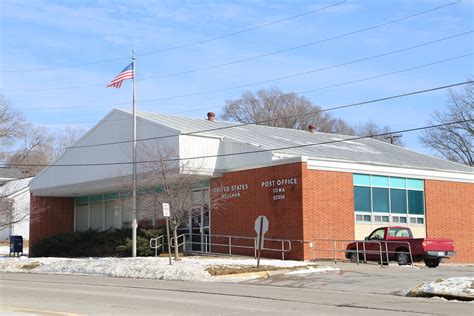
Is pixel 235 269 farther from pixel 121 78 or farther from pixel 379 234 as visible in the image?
pixel 121 78

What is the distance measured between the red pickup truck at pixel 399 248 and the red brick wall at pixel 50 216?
22.9 m

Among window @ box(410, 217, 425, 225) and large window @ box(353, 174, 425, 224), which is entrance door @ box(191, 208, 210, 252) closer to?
large window @ box(353, 174, 425, 224)

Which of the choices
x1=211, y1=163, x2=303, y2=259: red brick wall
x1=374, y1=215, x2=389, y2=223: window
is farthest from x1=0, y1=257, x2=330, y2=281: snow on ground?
x1=374, y1=215, x2=389, y2=223: window

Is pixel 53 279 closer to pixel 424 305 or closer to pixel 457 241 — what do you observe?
pixel 424 305

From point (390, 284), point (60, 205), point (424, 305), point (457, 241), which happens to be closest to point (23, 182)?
point (60, 205)

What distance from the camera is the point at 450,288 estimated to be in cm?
1730

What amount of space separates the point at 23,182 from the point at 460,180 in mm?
43794

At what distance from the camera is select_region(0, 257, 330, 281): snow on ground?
2372 centimetres

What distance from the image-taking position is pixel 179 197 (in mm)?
31188

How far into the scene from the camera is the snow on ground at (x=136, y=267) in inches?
934

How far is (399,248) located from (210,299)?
44.7ft

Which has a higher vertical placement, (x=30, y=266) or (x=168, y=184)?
(x=168, y=184)

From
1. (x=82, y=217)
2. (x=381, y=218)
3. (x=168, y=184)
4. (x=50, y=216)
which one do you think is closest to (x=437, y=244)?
(x=381, y=218)

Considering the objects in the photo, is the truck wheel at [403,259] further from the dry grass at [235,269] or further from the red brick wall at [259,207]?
the dry grass at [235,269]
